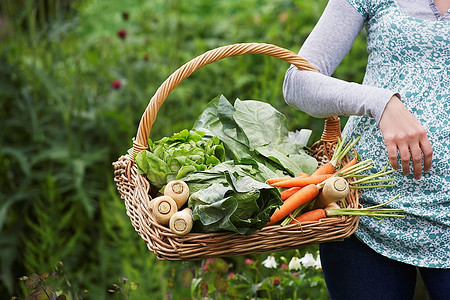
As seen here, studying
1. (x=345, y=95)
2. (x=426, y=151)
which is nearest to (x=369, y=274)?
(x=426, y=151)

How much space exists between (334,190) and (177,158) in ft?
1.24

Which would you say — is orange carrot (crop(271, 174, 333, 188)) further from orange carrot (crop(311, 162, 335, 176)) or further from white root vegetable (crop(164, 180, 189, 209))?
white root vegetable (crop(164, 180, 189, 209))

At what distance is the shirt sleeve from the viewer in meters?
1.28

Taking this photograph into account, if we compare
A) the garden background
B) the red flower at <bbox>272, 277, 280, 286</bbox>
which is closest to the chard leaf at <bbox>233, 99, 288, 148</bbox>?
the red flower at <bbox>272, 277, 280, 286</bbox>

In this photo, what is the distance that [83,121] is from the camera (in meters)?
3.11

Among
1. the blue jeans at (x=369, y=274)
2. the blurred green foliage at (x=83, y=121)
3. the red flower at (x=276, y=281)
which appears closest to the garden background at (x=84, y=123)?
the blurred green foliage at (x=83, y=121)

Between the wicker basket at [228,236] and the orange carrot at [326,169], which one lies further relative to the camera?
the orange carrot at [326,169]

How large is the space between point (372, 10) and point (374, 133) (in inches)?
12.0

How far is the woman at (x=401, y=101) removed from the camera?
4.43 feet

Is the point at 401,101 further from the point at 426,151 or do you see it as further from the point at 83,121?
the point at 83,121

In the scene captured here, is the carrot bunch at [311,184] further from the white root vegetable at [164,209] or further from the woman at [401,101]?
the white root vegetable at [164,209]

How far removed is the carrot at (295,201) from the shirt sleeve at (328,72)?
187mm

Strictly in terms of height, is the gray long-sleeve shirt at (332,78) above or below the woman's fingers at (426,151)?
above

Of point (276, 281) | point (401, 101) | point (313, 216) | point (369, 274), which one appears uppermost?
point (401, 101)
